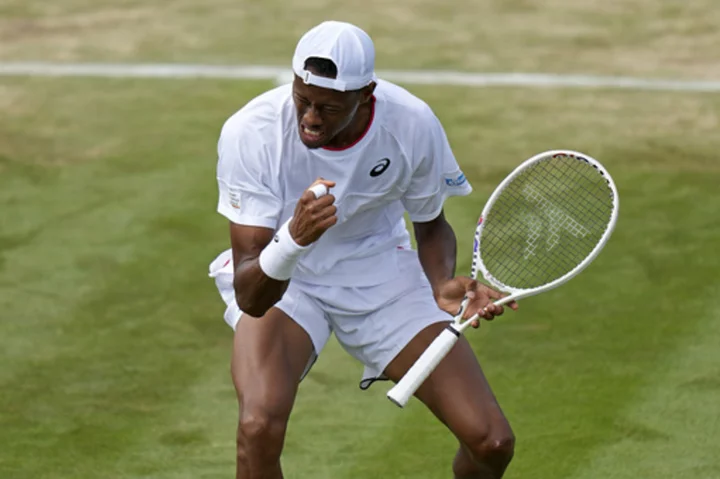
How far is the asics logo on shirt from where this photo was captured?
659 cm

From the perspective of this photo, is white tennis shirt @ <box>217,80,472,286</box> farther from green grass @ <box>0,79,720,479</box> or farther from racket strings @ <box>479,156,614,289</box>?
green grass @ <box>0,79,720,479</box>

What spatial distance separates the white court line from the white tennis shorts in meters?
6.15

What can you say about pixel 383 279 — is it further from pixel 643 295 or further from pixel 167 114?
pixel 167 114

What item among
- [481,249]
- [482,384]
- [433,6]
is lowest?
[433,6]

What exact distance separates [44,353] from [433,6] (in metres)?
7.74

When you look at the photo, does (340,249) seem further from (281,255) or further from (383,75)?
(383,75)

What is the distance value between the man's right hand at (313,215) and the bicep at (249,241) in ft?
1.63

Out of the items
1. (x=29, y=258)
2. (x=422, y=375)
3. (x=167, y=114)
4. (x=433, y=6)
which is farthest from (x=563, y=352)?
(x=433, y=6)

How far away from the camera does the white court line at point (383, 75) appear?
12922 mm

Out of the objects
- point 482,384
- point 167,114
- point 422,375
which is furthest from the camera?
point 167,114

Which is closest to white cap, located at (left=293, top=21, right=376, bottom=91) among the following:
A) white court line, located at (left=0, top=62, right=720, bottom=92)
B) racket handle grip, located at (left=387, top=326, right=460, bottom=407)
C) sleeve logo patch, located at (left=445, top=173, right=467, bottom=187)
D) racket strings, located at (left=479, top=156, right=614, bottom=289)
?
sleeve logo patch, located at (left=445, top=173, right=467, bottom=187)

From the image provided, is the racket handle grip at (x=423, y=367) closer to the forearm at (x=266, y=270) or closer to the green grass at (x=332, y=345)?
the forearm at (x=266, y=270)

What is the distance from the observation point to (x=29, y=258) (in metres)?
9.70

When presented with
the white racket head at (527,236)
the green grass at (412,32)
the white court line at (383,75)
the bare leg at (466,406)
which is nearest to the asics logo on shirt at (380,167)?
the white racket head at (527,236)
